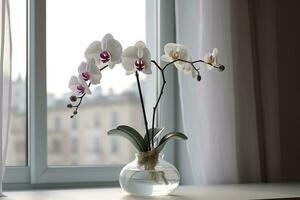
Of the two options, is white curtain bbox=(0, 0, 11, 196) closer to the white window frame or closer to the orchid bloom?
the white window frame

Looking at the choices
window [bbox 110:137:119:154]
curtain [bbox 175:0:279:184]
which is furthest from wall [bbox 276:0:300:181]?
window [bbox 110:137:119:154]

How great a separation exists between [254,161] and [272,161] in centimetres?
9

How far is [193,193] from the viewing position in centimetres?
189

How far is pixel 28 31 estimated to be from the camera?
2125 millimetres

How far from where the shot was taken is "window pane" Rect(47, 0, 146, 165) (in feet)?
7.12

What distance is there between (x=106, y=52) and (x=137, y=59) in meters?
0.10

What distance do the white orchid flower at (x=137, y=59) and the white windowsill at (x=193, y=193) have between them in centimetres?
39

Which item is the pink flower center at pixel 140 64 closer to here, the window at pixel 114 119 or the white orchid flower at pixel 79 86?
the white orchid flower at pixel 79 86

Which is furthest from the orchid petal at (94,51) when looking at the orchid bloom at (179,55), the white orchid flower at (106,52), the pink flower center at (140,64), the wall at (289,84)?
the wall at (289,84)

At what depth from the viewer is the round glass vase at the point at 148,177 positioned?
1781 mm

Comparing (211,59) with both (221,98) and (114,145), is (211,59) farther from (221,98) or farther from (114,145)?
(114,145)

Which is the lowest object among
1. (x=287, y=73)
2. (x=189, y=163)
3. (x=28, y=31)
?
(x=189, y=163)

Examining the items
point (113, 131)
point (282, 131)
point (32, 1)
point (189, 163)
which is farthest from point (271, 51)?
point (32, 1)

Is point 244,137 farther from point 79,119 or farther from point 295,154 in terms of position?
point 79,119
